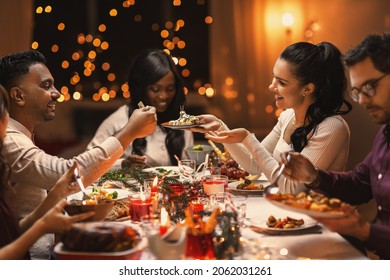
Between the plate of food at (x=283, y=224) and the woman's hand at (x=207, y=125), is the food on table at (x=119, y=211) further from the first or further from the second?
the woman's hand at (x=207, y=125)

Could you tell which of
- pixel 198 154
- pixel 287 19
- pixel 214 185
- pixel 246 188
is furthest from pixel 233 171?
pixel 287 19

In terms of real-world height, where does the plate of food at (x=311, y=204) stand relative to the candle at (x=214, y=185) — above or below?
above

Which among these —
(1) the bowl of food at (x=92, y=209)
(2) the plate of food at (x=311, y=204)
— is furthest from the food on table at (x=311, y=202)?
(1) the bowl of food at (x=92, y=209)

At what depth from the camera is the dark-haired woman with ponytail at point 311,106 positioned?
2410mm

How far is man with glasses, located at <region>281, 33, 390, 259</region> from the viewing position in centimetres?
164

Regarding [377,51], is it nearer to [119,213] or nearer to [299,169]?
[299,169]

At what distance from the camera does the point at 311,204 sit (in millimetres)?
1625

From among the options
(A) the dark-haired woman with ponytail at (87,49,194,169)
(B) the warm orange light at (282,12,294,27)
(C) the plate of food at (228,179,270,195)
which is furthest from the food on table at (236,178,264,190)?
(B) the warm orange light at (282,12,294,27)

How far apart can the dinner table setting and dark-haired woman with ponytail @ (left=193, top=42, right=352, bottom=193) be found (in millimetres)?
235

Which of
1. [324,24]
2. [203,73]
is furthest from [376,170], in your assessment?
[203,73]

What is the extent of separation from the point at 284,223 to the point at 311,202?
19 cm

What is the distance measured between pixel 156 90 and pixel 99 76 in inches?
112

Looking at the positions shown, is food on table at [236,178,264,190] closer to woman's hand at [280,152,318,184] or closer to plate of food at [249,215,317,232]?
woman's hand at [280,152,318,184]

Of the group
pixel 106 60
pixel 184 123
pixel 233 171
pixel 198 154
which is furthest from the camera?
pixel 106 60
